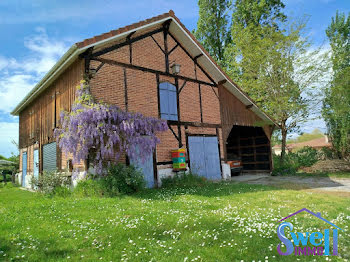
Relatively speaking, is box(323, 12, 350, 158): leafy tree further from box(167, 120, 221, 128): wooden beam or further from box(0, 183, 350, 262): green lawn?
box(0, 183, 350, 262): green lawn

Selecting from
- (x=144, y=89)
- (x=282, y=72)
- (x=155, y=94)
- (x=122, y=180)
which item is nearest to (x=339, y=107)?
(x=282, y=72)

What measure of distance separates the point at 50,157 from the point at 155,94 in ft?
16.7

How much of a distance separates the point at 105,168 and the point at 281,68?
11428 mm

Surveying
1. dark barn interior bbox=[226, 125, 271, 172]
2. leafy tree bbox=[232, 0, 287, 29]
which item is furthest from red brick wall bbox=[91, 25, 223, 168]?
leafy tree bbox=[232, 0, 287, 29]

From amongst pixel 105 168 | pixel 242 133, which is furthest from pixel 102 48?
pixel 242 133

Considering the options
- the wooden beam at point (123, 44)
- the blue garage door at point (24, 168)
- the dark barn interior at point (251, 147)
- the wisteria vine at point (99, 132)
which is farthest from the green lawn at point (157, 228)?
the blue garage door at point (24, 168)

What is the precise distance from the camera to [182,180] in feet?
29.8

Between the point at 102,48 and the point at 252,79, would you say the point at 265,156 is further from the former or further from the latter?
the point at 102,48

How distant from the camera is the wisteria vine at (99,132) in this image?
7078 millimetres

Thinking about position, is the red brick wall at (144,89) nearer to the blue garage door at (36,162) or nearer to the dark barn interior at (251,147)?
the blue garage door at (36,162)

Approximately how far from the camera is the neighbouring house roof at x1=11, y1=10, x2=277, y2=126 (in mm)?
7910

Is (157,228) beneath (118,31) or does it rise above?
beneath

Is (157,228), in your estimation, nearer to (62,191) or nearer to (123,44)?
(62,191)

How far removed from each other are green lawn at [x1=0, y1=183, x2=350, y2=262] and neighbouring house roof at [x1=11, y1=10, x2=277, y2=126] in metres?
4.72
